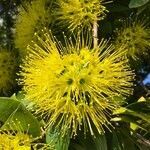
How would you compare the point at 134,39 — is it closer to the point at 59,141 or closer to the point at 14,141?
the point at 59,141

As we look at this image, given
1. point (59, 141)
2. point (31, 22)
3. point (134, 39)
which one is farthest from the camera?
point (31, 22)

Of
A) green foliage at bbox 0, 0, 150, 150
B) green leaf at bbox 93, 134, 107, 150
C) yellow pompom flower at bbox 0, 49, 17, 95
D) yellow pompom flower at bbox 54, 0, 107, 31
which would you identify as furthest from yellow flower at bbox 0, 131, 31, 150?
yellow pompom flower at bbox 0, 49, 17, 95

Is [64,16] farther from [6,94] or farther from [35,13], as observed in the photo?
[6,94]

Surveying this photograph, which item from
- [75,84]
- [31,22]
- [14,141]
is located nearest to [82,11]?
[31,22]

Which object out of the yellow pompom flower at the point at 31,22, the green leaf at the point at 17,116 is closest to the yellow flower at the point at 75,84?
the green leaf at the point at 17,116

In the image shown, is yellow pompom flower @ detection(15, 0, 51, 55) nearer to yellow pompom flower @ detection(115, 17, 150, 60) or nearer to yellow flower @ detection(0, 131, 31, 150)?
yellow pompom flower @ detection(115, 17, 150, 60)

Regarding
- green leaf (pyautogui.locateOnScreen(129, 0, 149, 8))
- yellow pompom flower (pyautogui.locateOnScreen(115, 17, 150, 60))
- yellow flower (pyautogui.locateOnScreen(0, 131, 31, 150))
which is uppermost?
green leaf (pyautogui.locateOnScreen(129, 0, 149, 8))
